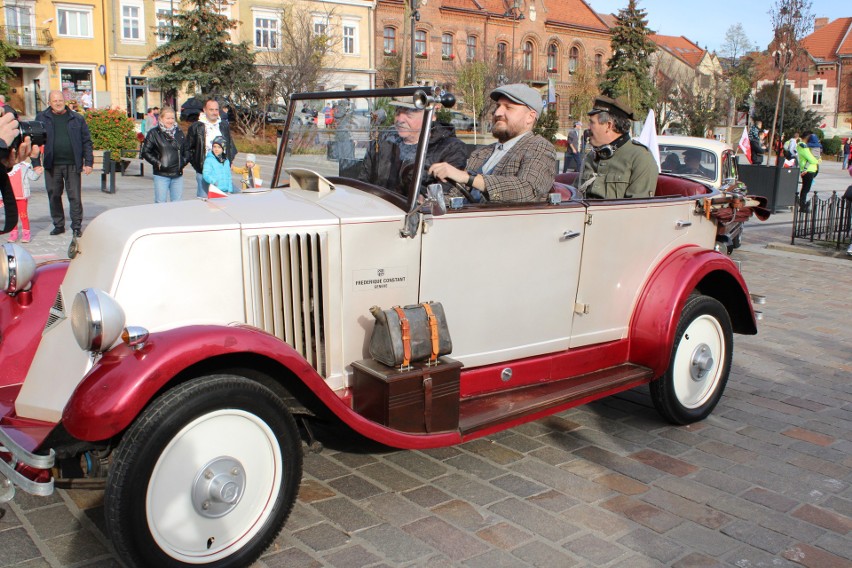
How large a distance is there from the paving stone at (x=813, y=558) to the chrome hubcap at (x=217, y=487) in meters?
2.30

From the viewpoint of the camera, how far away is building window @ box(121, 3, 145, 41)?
43281mm

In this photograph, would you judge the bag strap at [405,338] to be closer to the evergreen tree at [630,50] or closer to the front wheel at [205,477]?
the front wheel at [205,477]

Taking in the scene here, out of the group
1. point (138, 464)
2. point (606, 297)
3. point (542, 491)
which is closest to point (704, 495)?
point (542, 491)

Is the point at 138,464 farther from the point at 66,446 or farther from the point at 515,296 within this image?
the point at 515,296

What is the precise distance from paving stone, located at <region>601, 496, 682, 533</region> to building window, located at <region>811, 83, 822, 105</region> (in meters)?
78.3

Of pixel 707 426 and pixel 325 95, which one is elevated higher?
pixel 325 95

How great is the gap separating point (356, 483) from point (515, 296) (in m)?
1.27

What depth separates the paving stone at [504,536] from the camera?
3.25 m

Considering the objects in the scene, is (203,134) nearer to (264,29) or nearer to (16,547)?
(16,547)

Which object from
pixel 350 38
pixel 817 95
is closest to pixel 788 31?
pixel 350 38

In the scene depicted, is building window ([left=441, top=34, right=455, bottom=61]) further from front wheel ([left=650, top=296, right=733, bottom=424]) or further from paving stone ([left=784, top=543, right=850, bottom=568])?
paving stone ([left=784, top=543, right=850, bottom=568])

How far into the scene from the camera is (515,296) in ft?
13.2

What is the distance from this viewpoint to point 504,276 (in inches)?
155

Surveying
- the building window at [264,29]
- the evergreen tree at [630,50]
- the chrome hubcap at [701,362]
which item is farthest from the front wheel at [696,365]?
the evergreen tree at [630,50]
